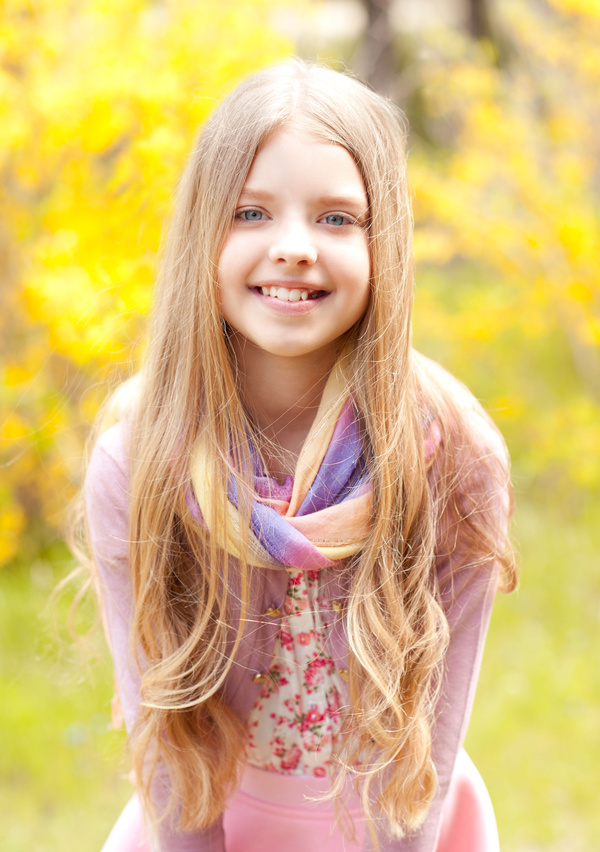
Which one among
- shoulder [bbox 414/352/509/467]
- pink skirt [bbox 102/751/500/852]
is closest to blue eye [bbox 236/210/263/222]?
shoulder [bbox 414/352/509/467]

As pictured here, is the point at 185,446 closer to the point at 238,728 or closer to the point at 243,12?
the point at 238,728

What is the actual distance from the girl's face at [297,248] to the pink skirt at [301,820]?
2.61 feet

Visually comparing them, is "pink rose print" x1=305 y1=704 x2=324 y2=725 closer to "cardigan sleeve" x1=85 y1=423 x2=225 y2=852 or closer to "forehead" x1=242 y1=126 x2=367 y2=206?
"cardigan sleeve" x1=85 y1=423 x2=225 y2=852

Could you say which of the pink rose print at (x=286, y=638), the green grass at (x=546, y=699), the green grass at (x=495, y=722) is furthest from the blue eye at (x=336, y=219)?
the green grass at (x=546, y=699)

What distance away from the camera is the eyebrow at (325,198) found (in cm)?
119

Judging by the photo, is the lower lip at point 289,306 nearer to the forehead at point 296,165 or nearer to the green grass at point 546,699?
the forehead at point 296,165

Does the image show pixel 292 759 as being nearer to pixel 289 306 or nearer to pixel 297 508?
pixel 297 508

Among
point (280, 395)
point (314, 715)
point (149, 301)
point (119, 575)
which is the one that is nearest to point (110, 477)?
point (119, 575)

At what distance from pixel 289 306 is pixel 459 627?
62 centimetres

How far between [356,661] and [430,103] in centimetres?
456

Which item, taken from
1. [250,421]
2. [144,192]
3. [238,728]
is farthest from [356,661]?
[144,192]

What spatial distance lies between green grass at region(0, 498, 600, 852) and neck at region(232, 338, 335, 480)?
1140mm

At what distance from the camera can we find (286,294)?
1199 millimetres

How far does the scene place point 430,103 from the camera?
5176 millimetres
